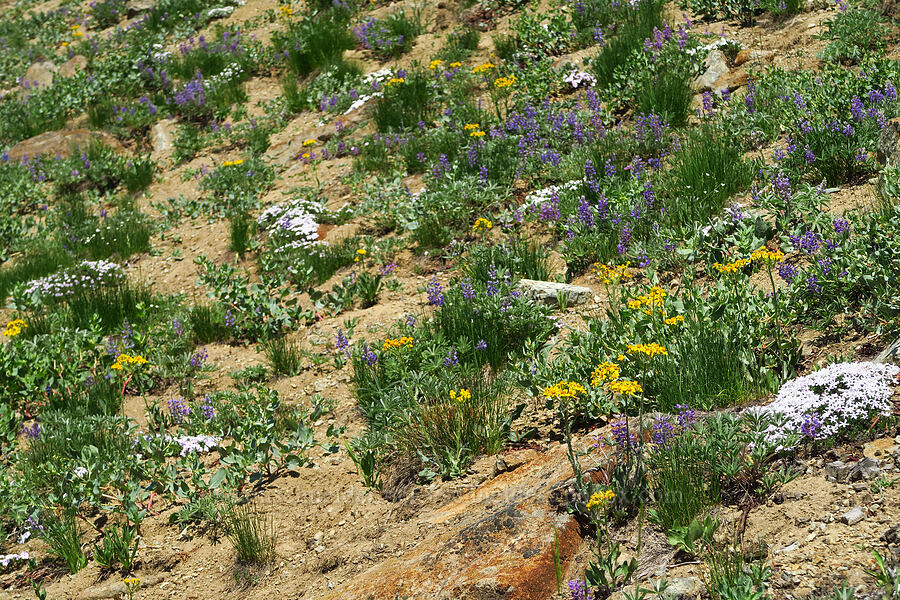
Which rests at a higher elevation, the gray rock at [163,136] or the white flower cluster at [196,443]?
the gray rock at [163,136]

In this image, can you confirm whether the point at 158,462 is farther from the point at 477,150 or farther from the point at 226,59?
the point at 226,59

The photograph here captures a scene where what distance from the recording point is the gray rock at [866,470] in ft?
10.3

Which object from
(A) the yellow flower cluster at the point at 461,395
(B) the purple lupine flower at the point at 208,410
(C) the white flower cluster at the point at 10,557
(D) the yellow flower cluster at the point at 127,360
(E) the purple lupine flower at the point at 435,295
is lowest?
(C) the white flower cluster at the point at 10,557

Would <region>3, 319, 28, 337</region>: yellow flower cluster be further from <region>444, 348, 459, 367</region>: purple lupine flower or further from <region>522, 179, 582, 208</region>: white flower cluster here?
<region>522, 179, 582, 208</region>: white flower cluster

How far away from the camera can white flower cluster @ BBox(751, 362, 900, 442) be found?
3.38m

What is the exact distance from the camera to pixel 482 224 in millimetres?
7047

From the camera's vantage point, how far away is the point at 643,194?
6.54 meters

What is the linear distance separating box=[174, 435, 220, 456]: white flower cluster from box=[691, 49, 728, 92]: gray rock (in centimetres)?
586

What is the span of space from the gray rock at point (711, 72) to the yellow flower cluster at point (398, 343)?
465 cm

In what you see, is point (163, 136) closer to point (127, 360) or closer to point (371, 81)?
point (371, 81)

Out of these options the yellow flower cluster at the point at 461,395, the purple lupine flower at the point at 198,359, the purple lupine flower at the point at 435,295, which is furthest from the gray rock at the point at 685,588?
the purple lupine flower at the point at 198,359

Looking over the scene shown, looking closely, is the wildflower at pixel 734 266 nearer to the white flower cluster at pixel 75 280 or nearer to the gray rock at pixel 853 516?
the gray rock at pixel 853 516

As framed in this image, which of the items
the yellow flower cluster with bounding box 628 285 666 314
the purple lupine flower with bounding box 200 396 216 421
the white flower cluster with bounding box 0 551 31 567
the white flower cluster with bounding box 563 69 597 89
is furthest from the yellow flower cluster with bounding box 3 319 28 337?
the white flower cluster with bounding box 563 69 597 89

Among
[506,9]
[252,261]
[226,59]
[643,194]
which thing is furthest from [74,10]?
[643,194]
